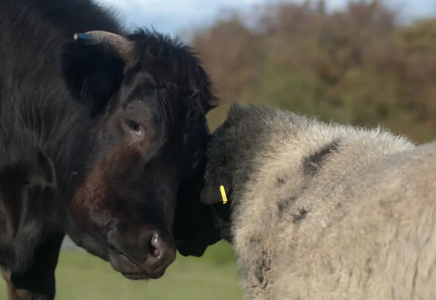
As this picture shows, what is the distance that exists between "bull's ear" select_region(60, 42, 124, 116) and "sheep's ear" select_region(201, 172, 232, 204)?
1.02 meters

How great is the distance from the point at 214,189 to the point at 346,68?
31532 millimetres

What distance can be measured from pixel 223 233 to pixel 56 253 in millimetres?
1648

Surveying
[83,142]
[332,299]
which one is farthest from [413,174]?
[83,142]

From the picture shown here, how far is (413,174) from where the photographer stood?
187 inches

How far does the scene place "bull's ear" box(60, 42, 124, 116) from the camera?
598 cm

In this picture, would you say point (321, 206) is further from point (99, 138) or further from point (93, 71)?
point (93, 71)

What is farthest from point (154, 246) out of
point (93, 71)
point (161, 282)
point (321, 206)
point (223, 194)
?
point (161, 282)

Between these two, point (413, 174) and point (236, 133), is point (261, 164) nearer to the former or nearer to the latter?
point (236, 133)

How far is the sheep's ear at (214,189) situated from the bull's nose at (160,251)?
619mm

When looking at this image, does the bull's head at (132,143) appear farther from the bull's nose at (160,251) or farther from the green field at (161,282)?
the green field at (161,282)

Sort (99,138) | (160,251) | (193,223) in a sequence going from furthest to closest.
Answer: (193,223)
(99,138)
(160,251)

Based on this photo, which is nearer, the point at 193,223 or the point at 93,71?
the point at 93,71

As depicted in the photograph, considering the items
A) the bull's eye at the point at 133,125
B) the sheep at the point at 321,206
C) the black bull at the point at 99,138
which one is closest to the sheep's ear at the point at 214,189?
the sheep at the point at 321,206

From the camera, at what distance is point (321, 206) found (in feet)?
17.2
